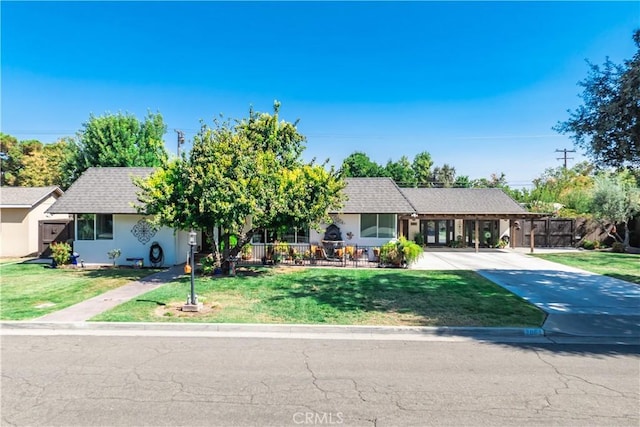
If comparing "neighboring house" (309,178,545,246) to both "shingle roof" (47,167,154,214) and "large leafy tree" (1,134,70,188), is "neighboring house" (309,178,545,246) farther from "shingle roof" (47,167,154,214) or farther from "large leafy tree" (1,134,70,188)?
"large leafy tree" (1,134,70,188)

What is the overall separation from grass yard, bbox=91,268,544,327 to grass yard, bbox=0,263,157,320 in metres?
1.95

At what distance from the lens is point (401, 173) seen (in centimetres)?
5484

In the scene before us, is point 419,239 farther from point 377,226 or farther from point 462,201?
point 377,226

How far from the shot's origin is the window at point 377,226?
65.2ft

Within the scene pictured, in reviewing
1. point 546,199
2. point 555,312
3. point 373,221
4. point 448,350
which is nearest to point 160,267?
point 373,221

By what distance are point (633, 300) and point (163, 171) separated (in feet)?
53.4

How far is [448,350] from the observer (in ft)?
23.0

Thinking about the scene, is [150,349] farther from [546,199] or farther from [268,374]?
[546,199]

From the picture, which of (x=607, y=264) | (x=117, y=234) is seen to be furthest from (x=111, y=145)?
(x=607, y=264)

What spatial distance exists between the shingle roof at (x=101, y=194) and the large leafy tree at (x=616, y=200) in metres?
28.5

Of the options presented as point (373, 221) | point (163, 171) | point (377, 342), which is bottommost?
point (377, 342)

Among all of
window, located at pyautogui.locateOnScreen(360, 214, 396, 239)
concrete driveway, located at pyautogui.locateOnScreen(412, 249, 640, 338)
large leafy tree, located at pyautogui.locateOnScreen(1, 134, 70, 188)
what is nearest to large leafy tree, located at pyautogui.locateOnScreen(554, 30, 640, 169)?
concrete driveway, located at pyautogui.locateOnScreen(412, 249, 640, 338)

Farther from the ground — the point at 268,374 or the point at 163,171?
the point at 163,171

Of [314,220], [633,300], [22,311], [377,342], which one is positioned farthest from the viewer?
[314,220]
